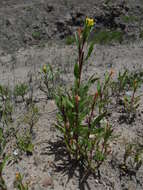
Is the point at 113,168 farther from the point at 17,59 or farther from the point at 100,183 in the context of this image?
the point at 17,59

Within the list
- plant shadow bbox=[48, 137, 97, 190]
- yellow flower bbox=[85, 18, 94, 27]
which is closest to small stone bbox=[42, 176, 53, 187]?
plant shadow bbox=[48, 137, 97, 190]

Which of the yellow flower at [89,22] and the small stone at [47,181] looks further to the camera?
the small stone at [47,181]

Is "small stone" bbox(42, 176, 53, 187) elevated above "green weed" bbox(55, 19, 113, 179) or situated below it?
below

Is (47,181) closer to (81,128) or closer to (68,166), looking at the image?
(68,166)

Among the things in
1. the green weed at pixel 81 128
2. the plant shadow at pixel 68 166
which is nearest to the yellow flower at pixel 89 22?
the green weed at pixel 81 128

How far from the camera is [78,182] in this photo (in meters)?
2.21

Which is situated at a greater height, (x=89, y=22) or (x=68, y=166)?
(x=89, y=22)

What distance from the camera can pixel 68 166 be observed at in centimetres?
233

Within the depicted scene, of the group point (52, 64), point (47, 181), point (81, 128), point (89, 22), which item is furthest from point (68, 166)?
point (52, 64)

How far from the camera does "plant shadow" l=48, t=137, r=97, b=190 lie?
222cm

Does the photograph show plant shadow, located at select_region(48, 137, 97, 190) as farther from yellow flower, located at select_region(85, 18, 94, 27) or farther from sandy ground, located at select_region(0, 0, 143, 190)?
yellow flower, located at select_region(85, 18, 94, 27)

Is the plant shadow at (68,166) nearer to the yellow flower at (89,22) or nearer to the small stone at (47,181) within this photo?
the small stone at (47,181)

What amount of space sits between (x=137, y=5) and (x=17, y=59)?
462 cm

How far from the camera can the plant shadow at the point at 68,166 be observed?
7.29ft
